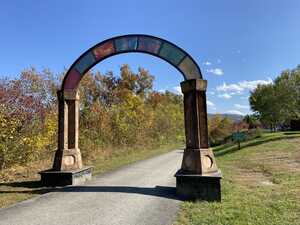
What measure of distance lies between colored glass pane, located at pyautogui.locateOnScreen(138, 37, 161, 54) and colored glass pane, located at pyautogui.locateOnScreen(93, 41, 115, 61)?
2.71ft

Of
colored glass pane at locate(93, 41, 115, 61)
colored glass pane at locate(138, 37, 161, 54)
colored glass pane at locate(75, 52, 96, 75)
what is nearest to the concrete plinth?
colored glass pane at locate(75, 52, 96, 75)

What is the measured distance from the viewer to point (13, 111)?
10586mm

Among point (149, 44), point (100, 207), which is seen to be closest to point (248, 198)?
point (100, 207)

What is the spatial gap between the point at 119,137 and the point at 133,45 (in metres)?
14.2

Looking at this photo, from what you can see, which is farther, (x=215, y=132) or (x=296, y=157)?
(x=215, y=132)

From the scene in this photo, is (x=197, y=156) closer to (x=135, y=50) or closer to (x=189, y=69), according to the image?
(x=189, y=69)

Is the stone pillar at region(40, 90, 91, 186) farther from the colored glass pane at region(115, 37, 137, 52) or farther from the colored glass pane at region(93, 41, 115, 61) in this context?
the colored glass pane at region(115, 37, 137, 52)

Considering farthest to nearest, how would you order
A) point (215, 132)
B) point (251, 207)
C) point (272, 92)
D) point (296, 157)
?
point (272, 92) → point (215, 132) → point (296, 157) → point (251, 207)

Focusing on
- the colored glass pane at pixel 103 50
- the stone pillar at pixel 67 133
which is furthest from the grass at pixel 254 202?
the colored glass pane at pixel 103 50

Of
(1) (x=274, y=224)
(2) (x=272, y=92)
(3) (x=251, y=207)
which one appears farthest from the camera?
(2) (x=272, y=92)

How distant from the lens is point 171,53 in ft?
26.4

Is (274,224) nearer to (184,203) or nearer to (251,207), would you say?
(251,207)

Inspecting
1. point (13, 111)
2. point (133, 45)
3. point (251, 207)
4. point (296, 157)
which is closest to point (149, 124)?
point (296, 157)

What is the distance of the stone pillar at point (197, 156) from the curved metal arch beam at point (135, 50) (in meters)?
0.47
